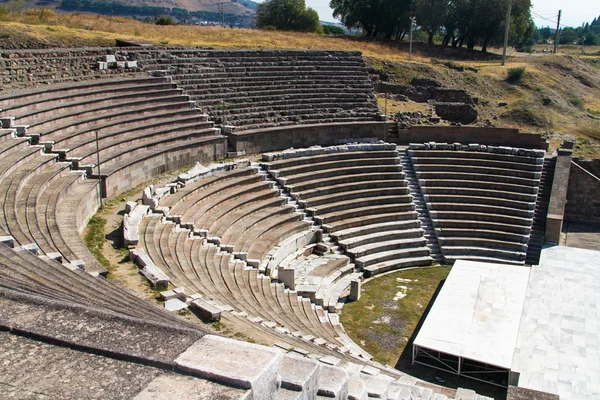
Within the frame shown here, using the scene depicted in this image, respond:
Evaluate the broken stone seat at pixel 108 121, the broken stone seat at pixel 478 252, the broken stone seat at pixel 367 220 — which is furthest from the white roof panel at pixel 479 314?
the broken stone seat at pixel 108 121

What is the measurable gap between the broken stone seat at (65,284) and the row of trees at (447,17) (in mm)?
41944

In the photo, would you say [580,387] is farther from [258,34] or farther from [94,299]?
[258,34]

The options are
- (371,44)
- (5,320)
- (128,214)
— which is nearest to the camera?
(5,320)

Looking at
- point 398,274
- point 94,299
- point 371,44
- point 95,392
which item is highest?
point 371,44

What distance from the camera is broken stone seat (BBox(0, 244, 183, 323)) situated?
25.9 ft

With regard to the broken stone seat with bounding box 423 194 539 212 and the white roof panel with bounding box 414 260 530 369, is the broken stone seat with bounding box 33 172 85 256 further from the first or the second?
the broken stone seat with bounding box 423 194 539 212

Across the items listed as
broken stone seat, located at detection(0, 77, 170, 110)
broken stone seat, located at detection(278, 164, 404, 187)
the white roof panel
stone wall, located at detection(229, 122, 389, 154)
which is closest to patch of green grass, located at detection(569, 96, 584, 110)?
stone wall, located at detection(229, 122, 389, 154)

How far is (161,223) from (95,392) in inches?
473

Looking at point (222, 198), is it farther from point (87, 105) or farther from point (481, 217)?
point (481, 217)

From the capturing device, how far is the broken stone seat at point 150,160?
18.4 m

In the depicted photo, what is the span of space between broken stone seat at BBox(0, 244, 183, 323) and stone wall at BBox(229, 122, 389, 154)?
1506 centimetres

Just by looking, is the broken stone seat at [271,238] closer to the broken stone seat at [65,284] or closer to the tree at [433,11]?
the broken stone seat at [65,284]

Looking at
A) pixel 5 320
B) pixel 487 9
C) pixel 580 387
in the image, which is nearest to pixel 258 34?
pixel 487 9

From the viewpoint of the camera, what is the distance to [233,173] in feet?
71.8
